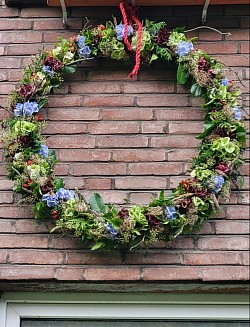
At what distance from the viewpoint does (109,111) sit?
3.30m

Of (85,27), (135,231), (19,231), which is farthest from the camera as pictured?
(85,27)

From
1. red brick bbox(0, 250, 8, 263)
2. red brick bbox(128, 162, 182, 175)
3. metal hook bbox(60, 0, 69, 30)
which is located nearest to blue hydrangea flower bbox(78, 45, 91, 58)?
metal hook bbox(60, 0, 69, 30)

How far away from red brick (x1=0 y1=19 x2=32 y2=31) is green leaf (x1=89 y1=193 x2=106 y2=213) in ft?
3.26

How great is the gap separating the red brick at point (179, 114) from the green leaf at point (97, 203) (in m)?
0.51

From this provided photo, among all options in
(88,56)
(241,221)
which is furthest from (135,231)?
(88,56)

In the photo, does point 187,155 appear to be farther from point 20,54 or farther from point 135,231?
point 20,54

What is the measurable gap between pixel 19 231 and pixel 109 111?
2.35ft

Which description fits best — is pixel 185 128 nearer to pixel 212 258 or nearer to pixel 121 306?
pixel 212 258

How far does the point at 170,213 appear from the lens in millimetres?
2949

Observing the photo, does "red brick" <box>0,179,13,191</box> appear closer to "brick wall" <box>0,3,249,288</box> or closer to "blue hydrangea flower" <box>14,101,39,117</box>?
"brick wall" <box>0,3,249,288</box>

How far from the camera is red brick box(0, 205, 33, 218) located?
10.4ft

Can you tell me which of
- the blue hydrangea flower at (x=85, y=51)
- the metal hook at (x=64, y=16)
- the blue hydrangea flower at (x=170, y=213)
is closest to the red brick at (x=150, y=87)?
the blue hydrangea flower at (x=85, y=51)

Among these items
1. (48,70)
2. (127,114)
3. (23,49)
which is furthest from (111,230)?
(23,49)

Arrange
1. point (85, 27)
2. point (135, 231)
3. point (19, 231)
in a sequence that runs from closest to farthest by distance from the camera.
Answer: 1. point (135, 231)
2. point (19, 231)
3. point (85, 27)
